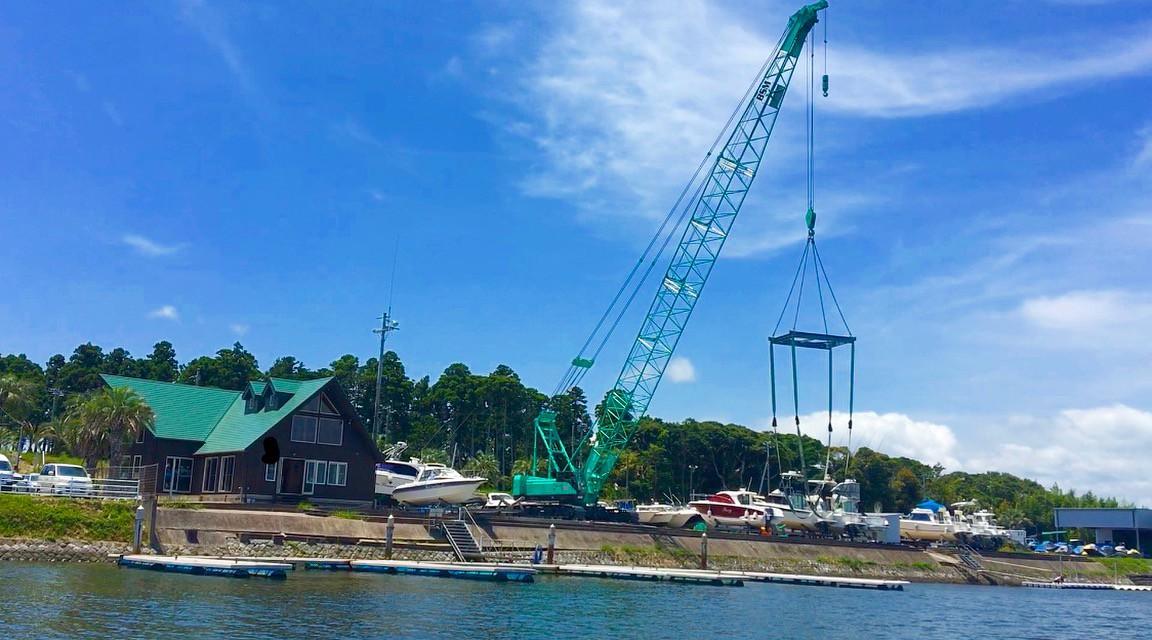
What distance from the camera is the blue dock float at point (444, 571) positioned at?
125 ft

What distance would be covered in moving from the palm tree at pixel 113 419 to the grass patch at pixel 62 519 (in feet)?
34.0

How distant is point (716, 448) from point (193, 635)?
89.4 metres

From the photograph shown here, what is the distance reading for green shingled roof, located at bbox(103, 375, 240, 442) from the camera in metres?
52.2

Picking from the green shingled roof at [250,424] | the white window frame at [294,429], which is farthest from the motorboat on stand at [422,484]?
the green shingled roof at [250,424]

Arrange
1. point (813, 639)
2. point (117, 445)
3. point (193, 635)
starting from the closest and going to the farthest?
point (193, 635) → point (813, 639) → point (117, 445)

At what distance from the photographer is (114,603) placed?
25844mm

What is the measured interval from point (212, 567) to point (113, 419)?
1885 cm

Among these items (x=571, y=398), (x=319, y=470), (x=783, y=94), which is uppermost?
(x=783, y=94)

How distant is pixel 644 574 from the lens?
4359 cm

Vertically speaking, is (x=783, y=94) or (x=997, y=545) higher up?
(x=783, y=94)

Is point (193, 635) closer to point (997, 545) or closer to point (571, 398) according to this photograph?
point (997, 545)

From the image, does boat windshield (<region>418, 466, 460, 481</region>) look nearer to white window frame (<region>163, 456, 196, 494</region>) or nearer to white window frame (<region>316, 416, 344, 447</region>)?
white window frame (<region>316, 416, 344, 447</region>)

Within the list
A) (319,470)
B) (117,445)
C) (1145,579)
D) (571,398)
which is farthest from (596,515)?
(571,398)

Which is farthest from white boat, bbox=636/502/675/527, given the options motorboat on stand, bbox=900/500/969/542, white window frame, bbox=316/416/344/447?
motorboat on stand, bbox=900/500/969/542
